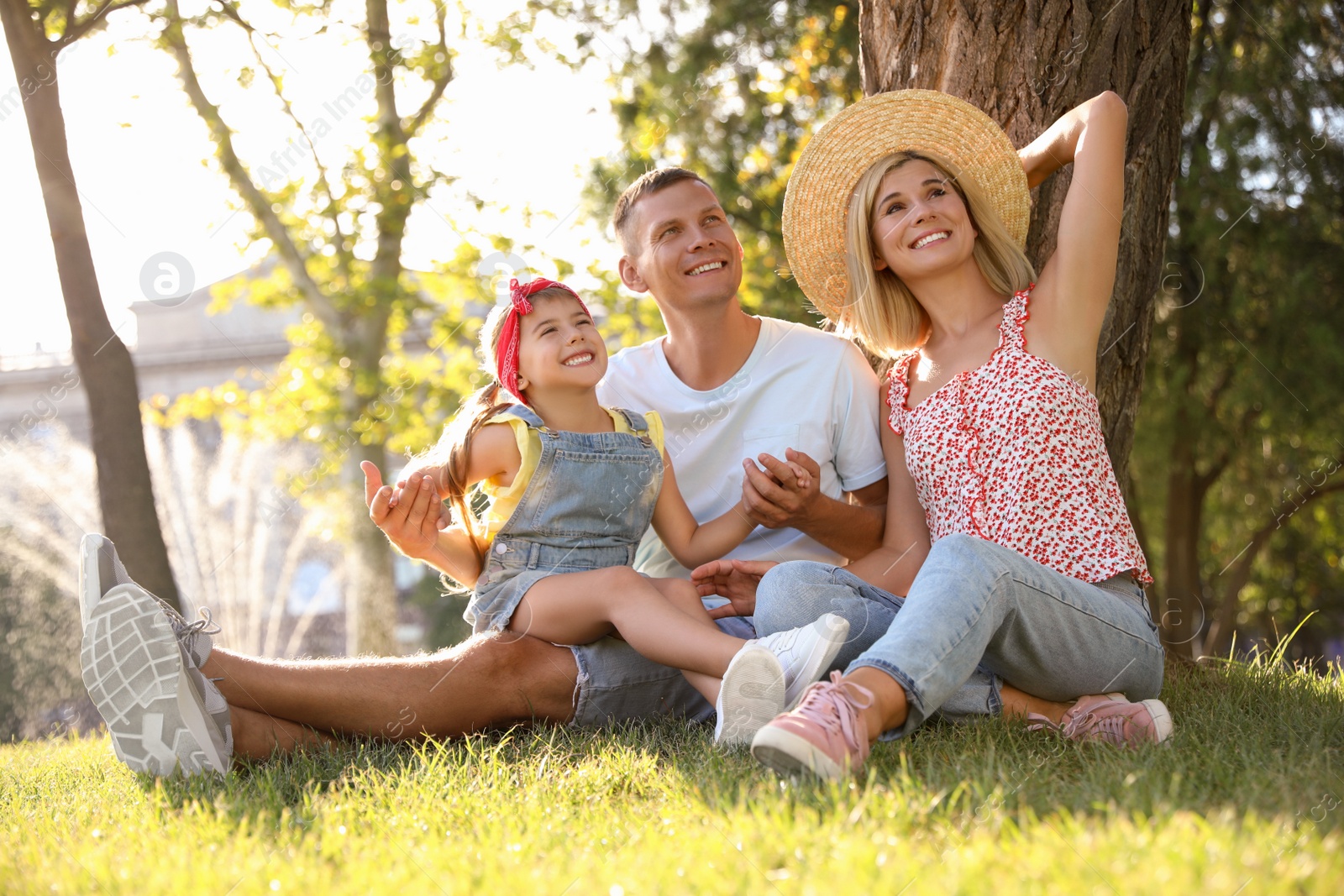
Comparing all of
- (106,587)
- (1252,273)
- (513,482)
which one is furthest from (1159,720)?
(1252,273)

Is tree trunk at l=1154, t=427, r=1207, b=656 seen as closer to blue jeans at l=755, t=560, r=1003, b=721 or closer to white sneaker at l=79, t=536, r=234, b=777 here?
blue jeans at l=755, t=560, r=1003, b=721

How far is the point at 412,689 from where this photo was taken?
2797mm

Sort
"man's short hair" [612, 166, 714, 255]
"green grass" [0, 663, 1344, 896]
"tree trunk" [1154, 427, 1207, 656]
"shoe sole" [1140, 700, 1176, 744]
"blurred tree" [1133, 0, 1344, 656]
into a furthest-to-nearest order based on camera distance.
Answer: "tree trunk" [1154, 427, 1207, 656] → "blurred tree" [1133, 0, 1344, 656] → "man's short hair" [612, 166, 714, 255] → "shoe sole" [1140, 700, 1176, 744] → "green grass" [0, 663, 1344, 896]

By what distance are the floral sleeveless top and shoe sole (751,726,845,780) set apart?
1102 mm

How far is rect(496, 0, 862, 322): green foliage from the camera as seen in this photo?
26.6ft

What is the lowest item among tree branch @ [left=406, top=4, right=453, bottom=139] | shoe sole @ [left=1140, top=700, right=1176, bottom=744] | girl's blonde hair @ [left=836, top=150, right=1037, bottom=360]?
shoe sole @ [left=1140, top=700, right=1176, bottom=744]

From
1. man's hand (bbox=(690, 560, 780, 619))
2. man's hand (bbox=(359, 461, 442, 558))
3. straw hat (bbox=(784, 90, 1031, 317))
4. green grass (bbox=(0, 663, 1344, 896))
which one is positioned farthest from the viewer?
straw hat (bbox=(784, 90, 1031, 317))

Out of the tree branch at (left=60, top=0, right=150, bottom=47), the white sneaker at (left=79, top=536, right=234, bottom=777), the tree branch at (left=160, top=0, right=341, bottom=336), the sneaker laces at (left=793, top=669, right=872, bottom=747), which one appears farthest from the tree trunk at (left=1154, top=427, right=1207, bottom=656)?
the white sneaker at (left=79, top=536, right=234, bottom=777)

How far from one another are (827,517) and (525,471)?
0.90m

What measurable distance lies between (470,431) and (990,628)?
153cm

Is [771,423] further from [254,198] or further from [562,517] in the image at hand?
[254,198]

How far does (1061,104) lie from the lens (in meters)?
3.56

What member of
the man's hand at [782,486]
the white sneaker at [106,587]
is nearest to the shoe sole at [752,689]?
the man's hand at [782,486]

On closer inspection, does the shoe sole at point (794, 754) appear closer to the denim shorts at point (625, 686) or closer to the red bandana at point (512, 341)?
the denim shorts at point (625, 686)
